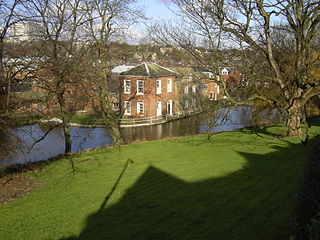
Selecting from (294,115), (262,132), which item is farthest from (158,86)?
(294,115)

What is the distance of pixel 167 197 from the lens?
9055 millimetres

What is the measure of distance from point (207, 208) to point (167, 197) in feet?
4.93

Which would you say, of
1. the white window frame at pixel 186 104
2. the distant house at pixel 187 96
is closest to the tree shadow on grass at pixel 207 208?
the distant house at pixel 187 96

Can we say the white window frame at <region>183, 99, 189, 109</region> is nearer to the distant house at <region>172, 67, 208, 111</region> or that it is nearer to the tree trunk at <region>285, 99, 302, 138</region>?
the distant house at <region>172, 67, 208, 111</region>

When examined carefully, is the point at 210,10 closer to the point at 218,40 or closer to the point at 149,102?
the point at 218,40

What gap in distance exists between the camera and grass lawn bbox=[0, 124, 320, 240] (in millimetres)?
6930

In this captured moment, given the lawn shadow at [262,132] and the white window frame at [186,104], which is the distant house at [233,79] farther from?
the white window frame at [186,104]

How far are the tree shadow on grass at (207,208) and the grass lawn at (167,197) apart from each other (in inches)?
0.8

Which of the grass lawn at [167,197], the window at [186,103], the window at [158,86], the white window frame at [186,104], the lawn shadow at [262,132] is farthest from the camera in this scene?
the window at [186,103]

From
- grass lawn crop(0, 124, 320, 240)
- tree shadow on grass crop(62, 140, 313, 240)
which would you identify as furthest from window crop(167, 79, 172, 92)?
tree shadow on grass crop(62, 140, 313, 240)

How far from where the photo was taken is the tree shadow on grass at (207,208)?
21.7ft

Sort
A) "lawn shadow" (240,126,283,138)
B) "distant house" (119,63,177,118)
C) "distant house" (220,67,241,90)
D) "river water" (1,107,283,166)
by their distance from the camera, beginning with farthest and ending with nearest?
"distant house" (119,63,177,118) → "river water" (1,107,283,166) → "lawn shadow" (240,126,283,138) → "distant house" (220,67,241,90)

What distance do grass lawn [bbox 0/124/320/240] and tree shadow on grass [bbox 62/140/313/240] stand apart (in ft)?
0.07

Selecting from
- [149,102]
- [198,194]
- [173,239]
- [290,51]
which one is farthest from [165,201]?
[149,102]
